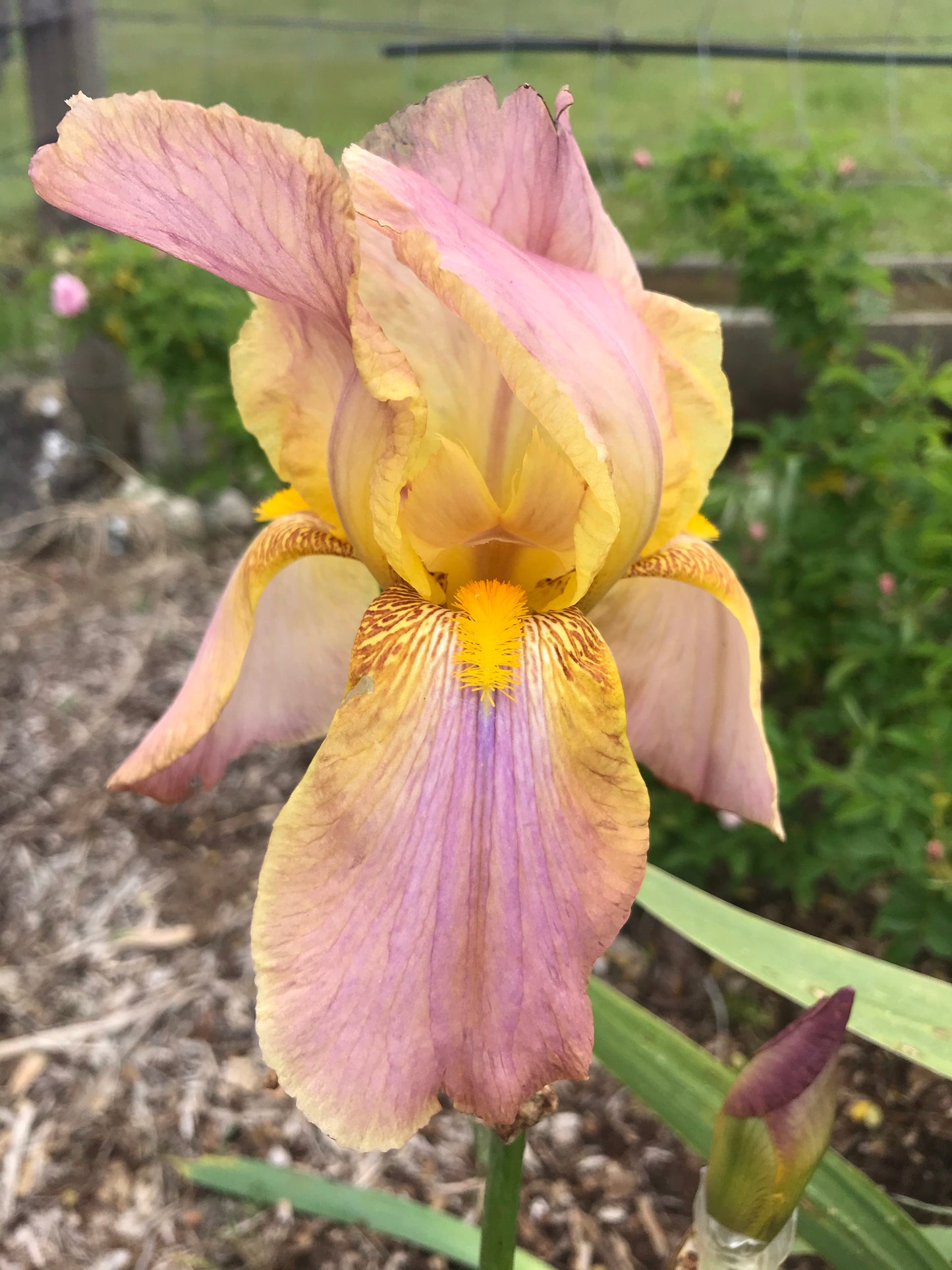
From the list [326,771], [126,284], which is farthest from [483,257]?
[126,284]

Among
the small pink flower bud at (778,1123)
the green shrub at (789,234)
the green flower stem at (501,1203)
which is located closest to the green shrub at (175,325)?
the green shrub at (789,234)

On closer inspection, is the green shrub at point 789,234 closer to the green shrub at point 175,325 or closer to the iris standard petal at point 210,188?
the green shrub at point 175,325

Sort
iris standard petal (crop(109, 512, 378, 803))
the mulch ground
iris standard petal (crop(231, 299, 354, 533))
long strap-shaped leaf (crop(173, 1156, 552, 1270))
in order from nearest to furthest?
iris standard petal (crop(231, 299, 354, 533)), iris standard petal (crop(109, 512, 378, 803)), long strap-shaped leaf (crop(173, 1156, 552, 1270)), the mulch ground

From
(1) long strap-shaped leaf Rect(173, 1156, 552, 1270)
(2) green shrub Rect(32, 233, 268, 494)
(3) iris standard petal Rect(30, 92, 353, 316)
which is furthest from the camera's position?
(2) green shrub Rect(32, 233, 268, 494)

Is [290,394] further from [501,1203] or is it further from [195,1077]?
[195,1077]

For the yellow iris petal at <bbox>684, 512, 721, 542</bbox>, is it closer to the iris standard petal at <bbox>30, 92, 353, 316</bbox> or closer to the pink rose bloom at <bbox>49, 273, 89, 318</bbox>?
the iris standard petal at <bbox>30, 92, 353, 316</bbox>

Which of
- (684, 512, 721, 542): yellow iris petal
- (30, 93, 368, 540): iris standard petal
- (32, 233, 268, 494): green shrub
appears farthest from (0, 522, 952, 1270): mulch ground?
(30, 93, 368, 540): iris standard petal

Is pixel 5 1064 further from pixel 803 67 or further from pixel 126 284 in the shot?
pixel 803 67

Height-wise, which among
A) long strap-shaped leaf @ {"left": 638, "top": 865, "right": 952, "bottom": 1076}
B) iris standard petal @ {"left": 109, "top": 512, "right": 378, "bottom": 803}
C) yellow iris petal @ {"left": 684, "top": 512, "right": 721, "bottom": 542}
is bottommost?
long strap-shaped leaf @ {"left": 638, "top": 865, "right": 952, "bottom": 1076}
